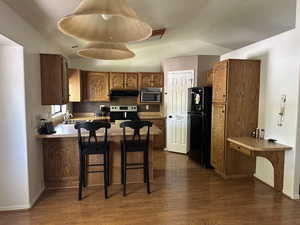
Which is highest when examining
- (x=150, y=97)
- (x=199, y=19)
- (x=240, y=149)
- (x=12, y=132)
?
(x=199, y=19)

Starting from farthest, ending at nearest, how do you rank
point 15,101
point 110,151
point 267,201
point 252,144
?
1. point 110,151
2. point 252,144
3. point 267,201
4. point 15,101

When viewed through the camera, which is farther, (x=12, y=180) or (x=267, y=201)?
(x=267, y=201)

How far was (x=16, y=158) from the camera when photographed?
2531mm

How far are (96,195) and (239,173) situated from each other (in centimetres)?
248

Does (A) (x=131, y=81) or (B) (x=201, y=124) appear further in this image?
(A) (x=131, y=81)

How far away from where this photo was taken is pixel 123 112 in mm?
5664

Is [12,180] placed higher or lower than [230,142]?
lower

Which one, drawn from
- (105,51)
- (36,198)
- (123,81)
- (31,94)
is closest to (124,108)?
(123,81)

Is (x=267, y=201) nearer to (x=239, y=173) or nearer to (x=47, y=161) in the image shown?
(x=239, y=173)

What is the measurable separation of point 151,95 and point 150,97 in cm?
6

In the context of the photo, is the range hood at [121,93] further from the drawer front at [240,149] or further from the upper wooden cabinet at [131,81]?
the drawer front at [240,149]

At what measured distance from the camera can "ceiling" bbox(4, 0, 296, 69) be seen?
95.9 inches

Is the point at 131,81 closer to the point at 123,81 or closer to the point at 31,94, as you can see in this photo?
the point at 123,81

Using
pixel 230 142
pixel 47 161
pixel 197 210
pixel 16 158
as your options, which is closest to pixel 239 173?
pixel 230 142
